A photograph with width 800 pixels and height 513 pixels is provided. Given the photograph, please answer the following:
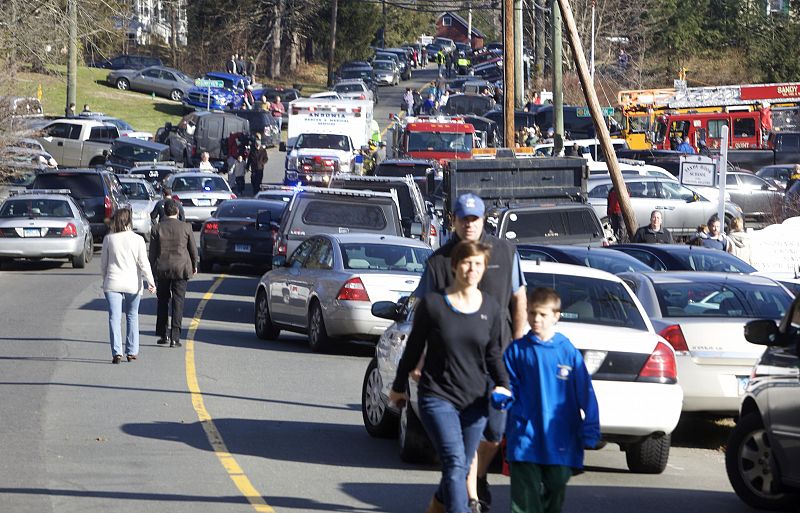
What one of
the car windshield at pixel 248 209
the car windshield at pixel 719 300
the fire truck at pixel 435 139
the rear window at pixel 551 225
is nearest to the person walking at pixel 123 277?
the car windshield at pixel 719 300

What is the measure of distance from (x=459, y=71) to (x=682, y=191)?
205 ft

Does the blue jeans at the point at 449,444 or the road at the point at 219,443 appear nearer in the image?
the blue jeans at the point at 449,444

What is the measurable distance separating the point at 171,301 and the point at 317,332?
6.07 ft

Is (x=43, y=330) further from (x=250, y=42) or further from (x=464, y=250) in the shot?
(x=250, y=42)

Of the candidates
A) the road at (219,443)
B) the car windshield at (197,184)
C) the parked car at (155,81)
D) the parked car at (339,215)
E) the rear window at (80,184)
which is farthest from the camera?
the parked car at (155,81)

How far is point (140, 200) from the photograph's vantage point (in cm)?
3400

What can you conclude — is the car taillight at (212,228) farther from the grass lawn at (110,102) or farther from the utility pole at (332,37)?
the utility pole at (332,37)

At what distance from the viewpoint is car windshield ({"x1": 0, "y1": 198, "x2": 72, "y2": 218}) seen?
27.7 metres

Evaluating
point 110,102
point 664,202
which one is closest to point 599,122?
Answer: point 664,202

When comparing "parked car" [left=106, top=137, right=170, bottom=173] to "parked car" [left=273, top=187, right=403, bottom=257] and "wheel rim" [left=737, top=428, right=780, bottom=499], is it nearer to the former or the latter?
"parked car" [left=273, top=187, right=403, bottom=257]

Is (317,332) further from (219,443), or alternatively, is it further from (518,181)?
(518,181)

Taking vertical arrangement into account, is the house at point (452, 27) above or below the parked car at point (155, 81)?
above

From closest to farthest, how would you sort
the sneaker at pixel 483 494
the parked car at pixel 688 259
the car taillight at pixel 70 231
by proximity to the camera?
1. the sneaker at pixel 483 494
2. the parked car at pixel 688 259
3. the car taillight at pixel 70 231

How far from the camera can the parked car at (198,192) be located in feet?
118
